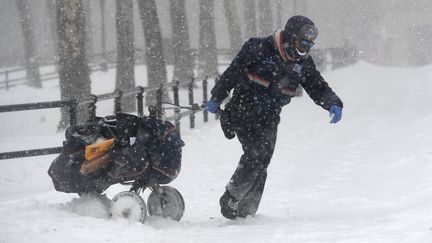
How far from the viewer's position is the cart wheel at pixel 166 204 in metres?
6.10

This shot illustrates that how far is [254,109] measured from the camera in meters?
6.11

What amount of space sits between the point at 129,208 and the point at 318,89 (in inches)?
84.4

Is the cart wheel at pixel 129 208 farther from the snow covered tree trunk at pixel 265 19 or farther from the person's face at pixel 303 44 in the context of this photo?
the snow covered tree trunk at pixel 265 19

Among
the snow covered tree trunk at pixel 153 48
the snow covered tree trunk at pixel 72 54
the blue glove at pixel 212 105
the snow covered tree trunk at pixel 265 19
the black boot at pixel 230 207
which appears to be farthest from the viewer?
the snow covered tree trunk at pixel 265 19

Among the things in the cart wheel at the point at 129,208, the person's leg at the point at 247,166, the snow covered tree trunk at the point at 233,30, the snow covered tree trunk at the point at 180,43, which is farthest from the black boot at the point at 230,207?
the snow covered tree trunk at the point at 233,30

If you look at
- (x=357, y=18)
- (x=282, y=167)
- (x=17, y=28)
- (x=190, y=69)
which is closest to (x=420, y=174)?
(x=282, y=167)

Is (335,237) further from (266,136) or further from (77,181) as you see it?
(77,181)

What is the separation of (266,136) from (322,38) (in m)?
63.4

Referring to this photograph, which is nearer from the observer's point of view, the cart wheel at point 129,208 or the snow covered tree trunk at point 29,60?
the cart wheel at point 129,208

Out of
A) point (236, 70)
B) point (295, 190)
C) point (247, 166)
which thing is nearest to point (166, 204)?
point (247, 166)

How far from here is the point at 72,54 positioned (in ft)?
40.7

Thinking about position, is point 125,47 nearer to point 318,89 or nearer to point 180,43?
point 180,43

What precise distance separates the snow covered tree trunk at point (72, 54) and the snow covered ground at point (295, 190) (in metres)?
1.16

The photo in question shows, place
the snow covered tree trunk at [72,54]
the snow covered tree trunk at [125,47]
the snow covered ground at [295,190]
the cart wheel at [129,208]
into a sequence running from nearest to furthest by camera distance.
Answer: the snow covered ground at [295,190], the cart wheel at [129,208], the snow covered tree trunk at [72,54], the snow covered tree trunk at [125,47]
